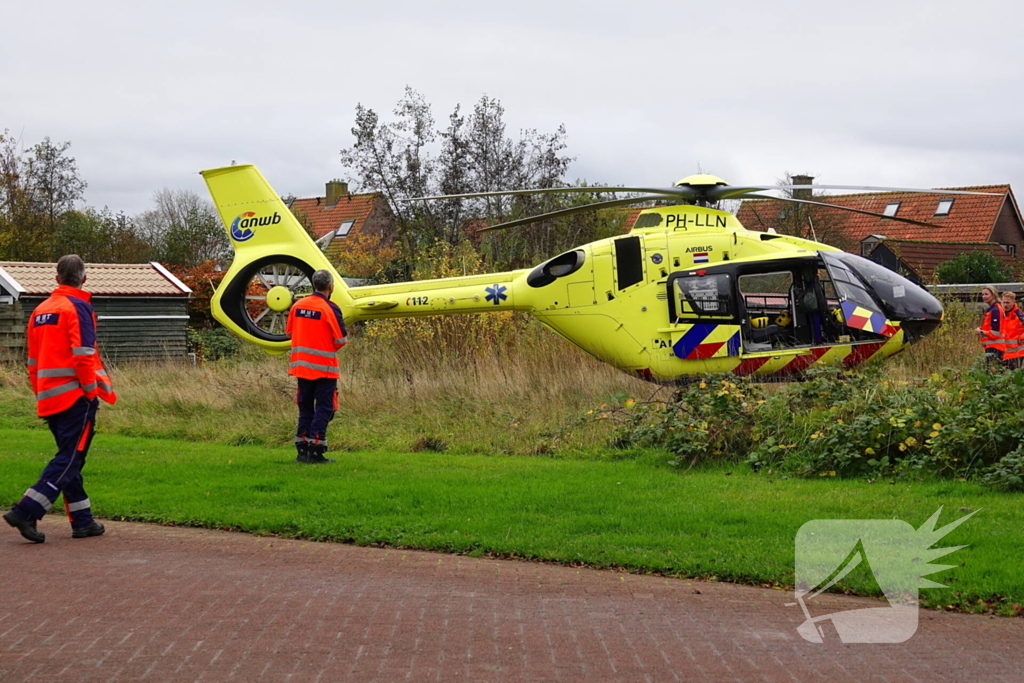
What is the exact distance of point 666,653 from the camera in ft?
16.6

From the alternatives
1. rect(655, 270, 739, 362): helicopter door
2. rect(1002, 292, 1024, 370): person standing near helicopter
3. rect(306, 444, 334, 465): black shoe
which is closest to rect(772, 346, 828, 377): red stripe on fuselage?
rect(655, 270, 739, 362): helicopter door

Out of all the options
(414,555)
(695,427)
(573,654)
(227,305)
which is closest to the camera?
(573,654)

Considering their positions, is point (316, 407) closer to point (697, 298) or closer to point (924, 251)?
point (697, 298)

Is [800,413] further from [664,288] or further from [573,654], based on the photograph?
[573,654]

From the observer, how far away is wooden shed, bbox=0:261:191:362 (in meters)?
24.2

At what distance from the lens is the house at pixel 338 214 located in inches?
1965

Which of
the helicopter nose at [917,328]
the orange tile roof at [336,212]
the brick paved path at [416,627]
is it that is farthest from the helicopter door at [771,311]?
the orange tile roof at [336,212]

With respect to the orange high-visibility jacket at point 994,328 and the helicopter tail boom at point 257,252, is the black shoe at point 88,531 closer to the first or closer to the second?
the helicopter tail boom at point 257,252

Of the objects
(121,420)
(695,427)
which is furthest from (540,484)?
(121,420)

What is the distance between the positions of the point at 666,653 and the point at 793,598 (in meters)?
1.32

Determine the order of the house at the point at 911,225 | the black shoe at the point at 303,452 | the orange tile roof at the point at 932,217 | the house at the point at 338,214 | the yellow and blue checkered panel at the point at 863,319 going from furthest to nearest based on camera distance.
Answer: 1. the house at the point at 338,214
2. the orange tile roof at the point at 932,217
3. the house at the point at 911,225
4. the yellow and blue checkered panel at the point at 863,319
5. the black shoe at the point at 303,452

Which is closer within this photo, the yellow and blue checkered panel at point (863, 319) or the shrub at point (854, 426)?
the shrub at point (854, 426)

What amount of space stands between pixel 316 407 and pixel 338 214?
45.2m

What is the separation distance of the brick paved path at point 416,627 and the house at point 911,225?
99.2 feet
